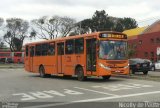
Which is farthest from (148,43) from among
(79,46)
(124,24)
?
(79,46)

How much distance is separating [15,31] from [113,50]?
9242 cm

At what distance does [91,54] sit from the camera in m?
24.0

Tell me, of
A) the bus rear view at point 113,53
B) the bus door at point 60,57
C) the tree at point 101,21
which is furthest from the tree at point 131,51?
the bus rear view at point 113,53

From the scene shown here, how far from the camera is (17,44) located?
11500cm

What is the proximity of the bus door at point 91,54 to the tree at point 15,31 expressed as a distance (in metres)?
89.5

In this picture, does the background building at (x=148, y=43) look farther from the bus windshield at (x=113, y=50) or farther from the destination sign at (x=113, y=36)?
the bus windshield at (x=113, y=50)

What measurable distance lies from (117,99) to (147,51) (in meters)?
63.9

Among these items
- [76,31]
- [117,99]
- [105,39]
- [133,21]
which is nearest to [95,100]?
[117,99]

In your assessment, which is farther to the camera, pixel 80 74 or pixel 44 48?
pixel 44 48

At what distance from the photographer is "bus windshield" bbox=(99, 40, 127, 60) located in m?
23.4

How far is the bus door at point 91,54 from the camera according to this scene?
77.8 feet

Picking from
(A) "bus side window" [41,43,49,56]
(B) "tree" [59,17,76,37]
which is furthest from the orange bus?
(B) "tree" [59,17,76,37]

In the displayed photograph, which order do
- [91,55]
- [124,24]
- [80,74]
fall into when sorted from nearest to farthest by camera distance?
[91,55]
[80,74]
[124,24]

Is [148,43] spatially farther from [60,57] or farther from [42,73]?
[60,57]
